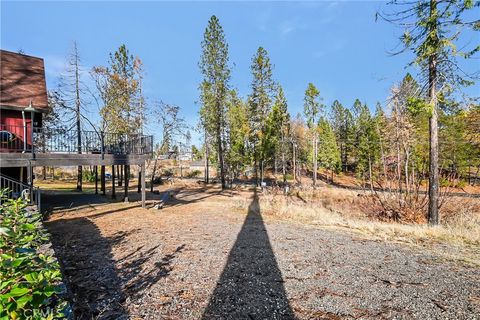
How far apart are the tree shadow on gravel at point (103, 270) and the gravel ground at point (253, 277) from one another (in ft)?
0.05

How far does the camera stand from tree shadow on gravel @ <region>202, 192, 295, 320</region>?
3574 mm

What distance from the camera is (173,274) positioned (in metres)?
4.80

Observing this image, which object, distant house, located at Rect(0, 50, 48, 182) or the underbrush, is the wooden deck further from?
the underbrush

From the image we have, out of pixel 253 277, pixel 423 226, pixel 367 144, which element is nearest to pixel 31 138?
pixel 253 277

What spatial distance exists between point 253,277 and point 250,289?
49cm

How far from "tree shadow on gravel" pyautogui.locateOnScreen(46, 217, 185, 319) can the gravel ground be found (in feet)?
0.05

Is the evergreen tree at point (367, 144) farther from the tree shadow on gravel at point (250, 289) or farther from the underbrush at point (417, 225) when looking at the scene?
the tree shadow on gravel at point (250, 289)

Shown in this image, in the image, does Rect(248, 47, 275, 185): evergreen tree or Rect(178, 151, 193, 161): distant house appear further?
Rect(178, 151, 193, 161): distant house

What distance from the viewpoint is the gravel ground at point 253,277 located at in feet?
11.9

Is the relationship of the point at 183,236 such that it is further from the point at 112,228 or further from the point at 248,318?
the point at 248,318

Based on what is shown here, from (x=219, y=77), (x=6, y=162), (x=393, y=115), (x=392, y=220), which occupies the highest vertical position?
(x=219, y=77)

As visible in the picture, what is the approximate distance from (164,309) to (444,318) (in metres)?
3.72

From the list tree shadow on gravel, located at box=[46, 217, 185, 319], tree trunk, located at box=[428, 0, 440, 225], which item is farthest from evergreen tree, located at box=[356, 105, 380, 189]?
tree shadow on gravel, located at box=[46, 217, 185, 319]

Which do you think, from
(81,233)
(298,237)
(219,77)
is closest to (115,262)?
(81,233)
